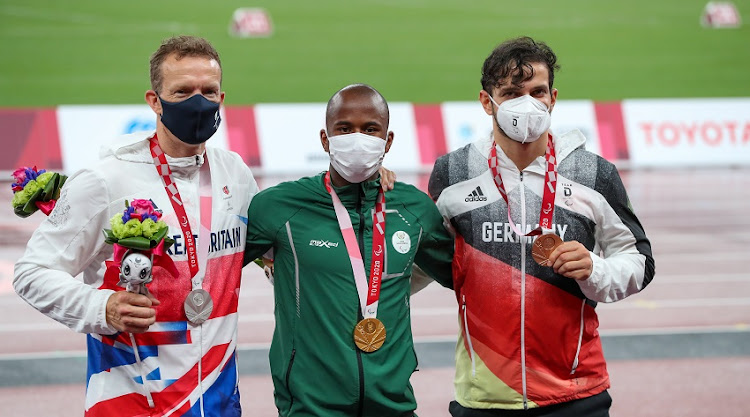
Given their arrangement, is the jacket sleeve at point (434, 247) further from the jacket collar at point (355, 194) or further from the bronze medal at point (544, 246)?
the bronze medal at point (544, 246)

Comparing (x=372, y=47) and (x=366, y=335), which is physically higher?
(x=372, y=47)

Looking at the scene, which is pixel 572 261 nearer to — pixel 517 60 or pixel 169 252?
pixel 517 60

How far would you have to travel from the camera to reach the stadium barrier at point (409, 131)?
13.2m

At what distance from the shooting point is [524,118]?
3.67 metres

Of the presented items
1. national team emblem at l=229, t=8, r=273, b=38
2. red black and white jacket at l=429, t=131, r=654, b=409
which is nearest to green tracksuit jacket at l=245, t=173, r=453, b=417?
red black and white jacket at l=429, t=131, r=654, b=409

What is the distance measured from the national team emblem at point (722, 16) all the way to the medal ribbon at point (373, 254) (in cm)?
2391

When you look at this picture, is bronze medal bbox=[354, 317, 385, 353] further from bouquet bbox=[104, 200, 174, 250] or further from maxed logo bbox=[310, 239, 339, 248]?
bouquet bbox=[104, 200, 174, 250]

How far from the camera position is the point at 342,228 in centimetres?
352

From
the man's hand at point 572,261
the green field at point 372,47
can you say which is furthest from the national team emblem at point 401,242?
the green field at point 372,47

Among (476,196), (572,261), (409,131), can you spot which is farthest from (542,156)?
(409,131)

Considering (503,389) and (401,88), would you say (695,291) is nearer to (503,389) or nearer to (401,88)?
(503,389)

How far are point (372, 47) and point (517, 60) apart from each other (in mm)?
19547

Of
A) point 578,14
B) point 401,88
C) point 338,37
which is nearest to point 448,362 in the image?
point 401,88

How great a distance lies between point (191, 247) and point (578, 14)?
24338 millimetres
